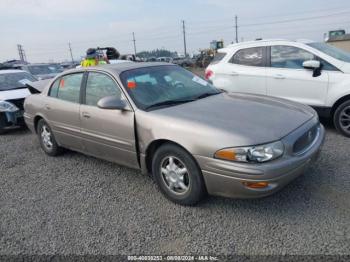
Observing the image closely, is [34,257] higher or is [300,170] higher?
[300,170]

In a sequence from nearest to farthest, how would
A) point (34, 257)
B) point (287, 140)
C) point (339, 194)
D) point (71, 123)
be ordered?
point (34, 257) → point (287, 140) → point (339, 194) → point (71, 123)

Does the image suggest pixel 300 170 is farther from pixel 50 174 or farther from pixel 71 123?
pixel 50 174

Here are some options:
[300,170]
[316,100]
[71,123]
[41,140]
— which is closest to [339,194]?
[300,170]

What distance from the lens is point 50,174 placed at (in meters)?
4.46

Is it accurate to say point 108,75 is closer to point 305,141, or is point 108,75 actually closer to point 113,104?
point 113,104

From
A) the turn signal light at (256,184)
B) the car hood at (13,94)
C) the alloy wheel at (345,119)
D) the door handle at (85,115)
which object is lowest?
the alloy wheel at (345,119)

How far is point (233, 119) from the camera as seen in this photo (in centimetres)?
306

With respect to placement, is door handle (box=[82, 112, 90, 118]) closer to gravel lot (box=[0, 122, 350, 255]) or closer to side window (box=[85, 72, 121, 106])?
side window (box=[85, 72, 121, 106])

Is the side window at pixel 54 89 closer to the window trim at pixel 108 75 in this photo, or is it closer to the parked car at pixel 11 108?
the window trim at pixel 108 75

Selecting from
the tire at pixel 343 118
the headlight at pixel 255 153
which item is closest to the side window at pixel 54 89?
the headlight at pixel 255 153

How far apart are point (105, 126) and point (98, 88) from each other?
1.87 feet

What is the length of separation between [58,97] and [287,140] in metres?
3.45

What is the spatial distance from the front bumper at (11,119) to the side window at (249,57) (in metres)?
4.96

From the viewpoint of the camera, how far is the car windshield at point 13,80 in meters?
7.80
